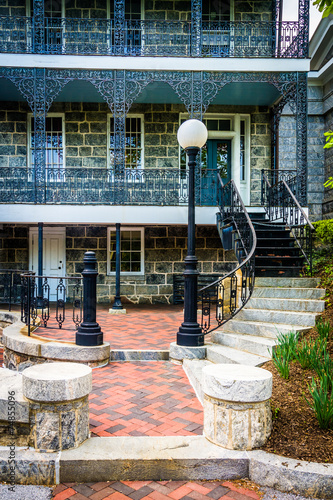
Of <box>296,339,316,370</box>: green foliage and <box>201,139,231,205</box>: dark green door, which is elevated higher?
<box>201,139,231,205</box>: dark green door

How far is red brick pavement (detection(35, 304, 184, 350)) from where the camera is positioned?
5922mm

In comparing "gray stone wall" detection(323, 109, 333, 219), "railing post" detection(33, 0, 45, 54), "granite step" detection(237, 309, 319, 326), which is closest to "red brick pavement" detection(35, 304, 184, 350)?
"granite step" detection(237, 309, 319, 326)

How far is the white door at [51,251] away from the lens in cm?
1094

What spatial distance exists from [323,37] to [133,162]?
21.9 ft

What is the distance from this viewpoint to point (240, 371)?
308cm

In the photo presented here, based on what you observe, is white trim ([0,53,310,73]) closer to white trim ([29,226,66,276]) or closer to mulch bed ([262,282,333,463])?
white trim ([29,226,66,276])

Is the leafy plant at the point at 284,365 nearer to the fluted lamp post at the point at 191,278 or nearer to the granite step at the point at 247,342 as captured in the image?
the granite step at the point at 247,342

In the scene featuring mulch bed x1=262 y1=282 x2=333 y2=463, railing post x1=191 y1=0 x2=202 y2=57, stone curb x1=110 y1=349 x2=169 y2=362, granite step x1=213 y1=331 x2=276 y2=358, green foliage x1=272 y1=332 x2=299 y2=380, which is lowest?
stone curb x1=110 y1=349 x2=169 y2=362

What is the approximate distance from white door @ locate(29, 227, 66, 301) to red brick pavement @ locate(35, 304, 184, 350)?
1.90m

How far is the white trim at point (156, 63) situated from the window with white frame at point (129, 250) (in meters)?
4.13

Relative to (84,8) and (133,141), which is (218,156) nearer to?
(133,141)

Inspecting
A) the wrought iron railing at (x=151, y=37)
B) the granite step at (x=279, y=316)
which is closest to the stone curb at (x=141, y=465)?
the granite step at (x=279, y=316)

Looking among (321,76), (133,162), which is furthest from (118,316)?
(321,76)

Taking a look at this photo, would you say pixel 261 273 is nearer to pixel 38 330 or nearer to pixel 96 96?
pixel 38 330
